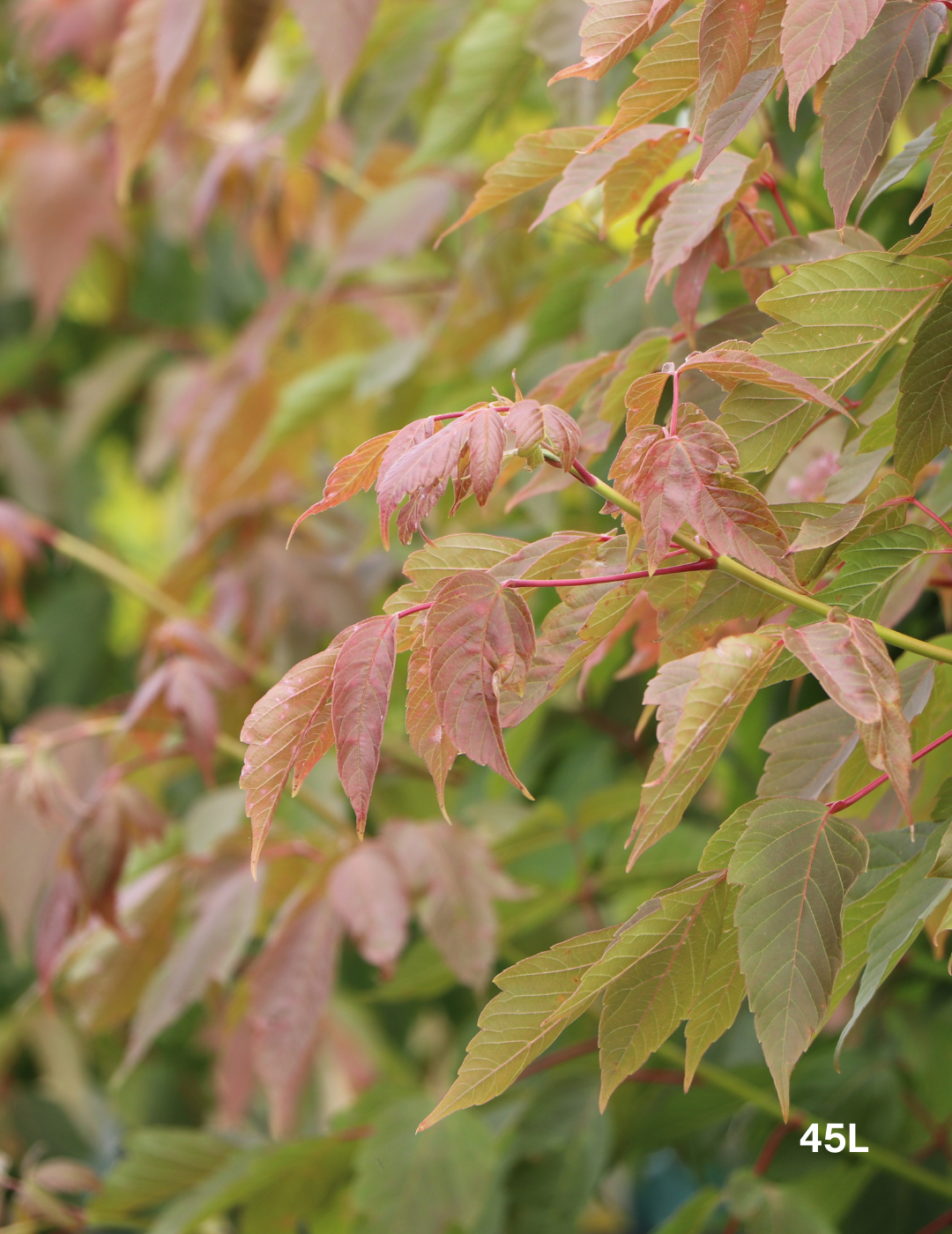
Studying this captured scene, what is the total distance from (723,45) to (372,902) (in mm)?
434

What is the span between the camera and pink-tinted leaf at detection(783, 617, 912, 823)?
24 cm

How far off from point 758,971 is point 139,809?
1.45ft

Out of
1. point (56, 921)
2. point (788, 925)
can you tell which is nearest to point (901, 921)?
point (788, 925)

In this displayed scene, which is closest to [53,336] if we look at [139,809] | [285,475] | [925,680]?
[285,475]

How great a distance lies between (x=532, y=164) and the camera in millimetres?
401

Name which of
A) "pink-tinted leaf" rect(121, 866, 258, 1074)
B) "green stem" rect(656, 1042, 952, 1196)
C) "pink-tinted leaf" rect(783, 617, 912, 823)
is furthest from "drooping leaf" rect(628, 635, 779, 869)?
"pink-tinted leaf" rect(121, 866, 258, 1074)

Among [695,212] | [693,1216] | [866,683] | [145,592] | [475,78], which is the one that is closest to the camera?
[866,683]

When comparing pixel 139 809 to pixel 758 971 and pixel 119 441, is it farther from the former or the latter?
pixel 119 441

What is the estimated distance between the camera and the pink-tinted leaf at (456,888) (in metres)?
0.61

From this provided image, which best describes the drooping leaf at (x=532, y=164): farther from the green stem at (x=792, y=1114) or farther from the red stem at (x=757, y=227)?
the green stem at (x=792, y=1114)

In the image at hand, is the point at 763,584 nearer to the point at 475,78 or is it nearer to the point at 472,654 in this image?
the point at 472,654

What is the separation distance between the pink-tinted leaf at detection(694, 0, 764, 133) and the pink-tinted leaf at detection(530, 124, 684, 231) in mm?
90

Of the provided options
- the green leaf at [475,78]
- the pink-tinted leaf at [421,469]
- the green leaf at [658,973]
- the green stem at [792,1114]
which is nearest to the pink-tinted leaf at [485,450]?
the pink-tinted leaf at [421,469]

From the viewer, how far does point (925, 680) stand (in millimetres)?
328
